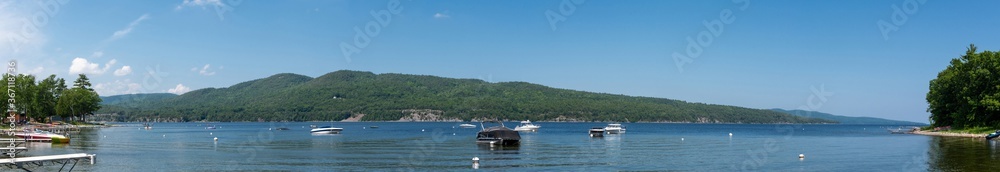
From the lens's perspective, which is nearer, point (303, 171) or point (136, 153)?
point (303, 171)

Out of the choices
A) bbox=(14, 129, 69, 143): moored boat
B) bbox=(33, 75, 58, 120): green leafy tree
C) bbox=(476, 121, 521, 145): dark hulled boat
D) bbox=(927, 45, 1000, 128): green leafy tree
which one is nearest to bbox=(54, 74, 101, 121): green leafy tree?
bbox=(33, 75, 58, 120): green leafy tree

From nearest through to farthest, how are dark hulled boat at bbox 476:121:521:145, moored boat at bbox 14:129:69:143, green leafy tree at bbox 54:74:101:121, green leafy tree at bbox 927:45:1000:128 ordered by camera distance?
dark hulled boat at bbox 476:121:521:145
moored boat at bbox 14:129:69:143
green leafy tree at bbox 927:45:1000:128
green leafy tree at bbox 54:74:101:121

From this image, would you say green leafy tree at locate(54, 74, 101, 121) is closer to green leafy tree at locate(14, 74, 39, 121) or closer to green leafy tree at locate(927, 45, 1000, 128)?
green leafy tree at locate(14, 74, 39, 121)

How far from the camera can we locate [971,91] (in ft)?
318

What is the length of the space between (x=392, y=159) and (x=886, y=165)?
3159 centimetres

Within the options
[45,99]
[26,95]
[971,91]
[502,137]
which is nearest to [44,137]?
[502,137]

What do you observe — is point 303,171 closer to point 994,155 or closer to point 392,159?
point 392,159

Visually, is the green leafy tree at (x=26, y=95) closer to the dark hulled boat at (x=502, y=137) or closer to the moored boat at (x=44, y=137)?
the moored boat at (x=44, y=137)

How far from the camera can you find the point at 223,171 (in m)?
39.0

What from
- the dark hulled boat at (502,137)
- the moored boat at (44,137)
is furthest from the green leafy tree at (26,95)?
the dark hulled boat at (502,137)

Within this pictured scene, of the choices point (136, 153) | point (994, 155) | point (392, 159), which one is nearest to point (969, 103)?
point (994, 155)

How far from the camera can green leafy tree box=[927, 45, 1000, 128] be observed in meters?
92.4

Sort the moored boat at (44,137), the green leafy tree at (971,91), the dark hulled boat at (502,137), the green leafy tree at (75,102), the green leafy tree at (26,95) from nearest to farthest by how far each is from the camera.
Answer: the dark hulled boat at (502,137) < the moored boat at (44,137) < the green leafy tree at (971,91) < the green leafy tree at (26,95) < the green leafy tree at (75,102)

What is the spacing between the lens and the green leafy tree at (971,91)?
92.4 meters
